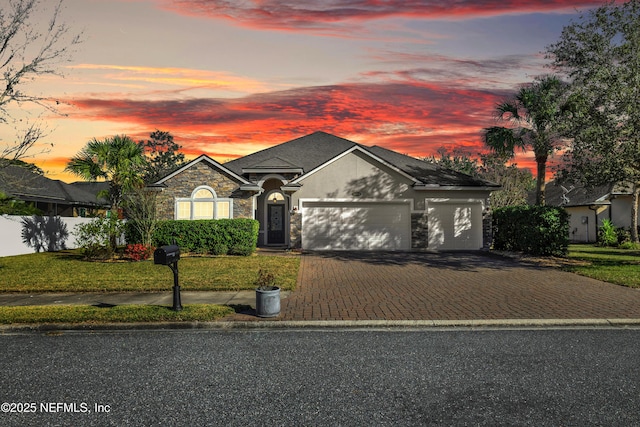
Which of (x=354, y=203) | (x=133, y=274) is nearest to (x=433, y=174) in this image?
(x=354, y=203)

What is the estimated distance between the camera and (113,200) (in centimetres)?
2278

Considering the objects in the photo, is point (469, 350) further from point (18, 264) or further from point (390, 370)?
point (18, 264)

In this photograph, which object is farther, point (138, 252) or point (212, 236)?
point (212, 236)

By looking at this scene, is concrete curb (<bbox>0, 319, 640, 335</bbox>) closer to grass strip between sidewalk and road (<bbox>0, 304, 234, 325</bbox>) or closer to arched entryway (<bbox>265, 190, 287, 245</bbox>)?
grass strip between sidewalk and road (<bbox>0, 304, 234, 325</bbox>)

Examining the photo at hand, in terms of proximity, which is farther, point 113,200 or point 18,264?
point 113,200

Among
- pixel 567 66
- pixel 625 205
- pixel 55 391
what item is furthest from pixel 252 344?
pixel 625 205

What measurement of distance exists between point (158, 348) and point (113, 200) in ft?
57.0

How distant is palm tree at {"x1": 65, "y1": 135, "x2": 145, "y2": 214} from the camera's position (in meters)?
22.4

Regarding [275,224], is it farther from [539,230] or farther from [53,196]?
[53,196]

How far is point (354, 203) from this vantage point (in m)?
25.1

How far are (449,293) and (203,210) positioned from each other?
54.9ft

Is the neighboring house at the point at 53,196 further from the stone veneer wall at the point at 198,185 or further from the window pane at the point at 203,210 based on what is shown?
the window pane at the point at 203,210

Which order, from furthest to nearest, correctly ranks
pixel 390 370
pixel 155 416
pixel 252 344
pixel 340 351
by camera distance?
pixel 252 344, pixel 340 351, pixel 390 370, pixel 155 416

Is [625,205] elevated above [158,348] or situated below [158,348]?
above
